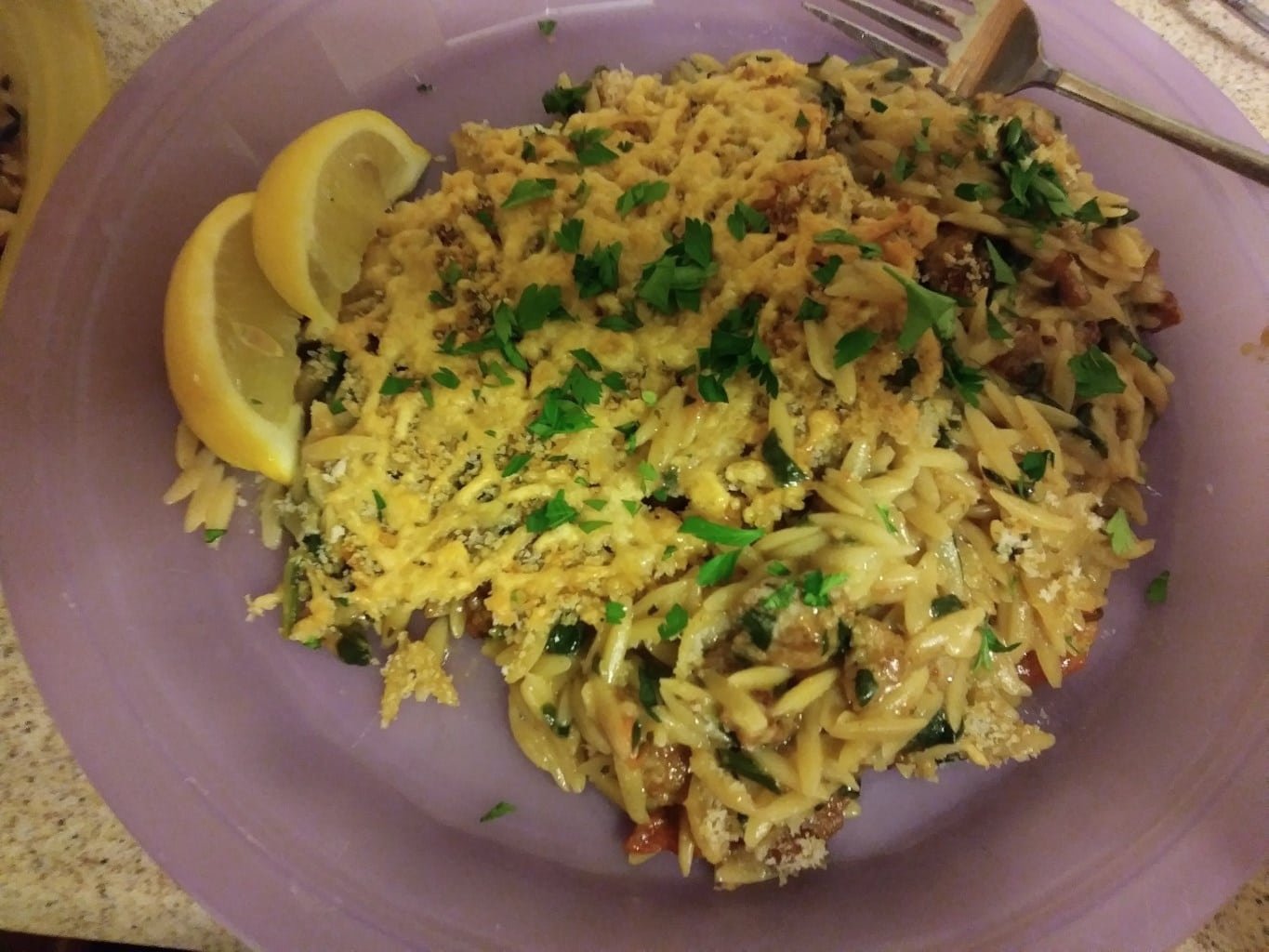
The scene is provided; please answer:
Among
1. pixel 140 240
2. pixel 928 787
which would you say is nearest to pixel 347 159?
pixel 140 240

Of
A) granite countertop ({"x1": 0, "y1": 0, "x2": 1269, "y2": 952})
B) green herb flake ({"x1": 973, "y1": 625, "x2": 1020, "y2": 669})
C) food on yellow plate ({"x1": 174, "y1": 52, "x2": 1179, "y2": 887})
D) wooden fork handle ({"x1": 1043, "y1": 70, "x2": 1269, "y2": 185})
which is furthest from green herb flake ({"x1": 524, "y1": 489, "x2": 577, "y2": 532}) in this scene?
wooden fork handle ({"x1": 1043, "y1": 70, "x2": 1269, "y2": 185})

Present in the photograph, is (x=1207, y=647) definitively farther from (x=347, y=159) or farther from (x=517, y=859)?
(x=347, y=159)

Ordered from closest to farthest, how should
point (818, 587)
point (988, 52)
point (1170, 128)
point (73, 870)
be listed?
point (818, 587), point (73, 870), point (1170, 128), point (988, 52)

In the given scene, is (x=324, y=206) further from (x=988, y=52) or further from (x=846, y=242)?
(x=988, y=52)

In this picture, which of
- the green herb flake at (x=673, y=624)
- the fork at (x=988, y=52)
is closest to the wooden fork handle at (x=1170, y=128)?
the fork at (x=988, y=52)

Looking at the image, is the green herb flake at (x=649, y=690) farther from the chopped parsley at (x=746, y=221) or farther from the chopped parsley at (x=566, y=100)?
the chopped parsley at (x=566, y=100)

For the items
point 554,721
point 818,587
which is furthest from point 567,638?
point 818,587

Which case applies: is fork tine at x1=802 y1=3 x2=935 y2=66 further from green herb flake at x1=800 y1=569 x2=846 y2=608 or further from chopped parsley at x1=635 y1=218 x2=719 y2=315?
green herb flake at x1=800 y1=569 x2=846 y2=608
